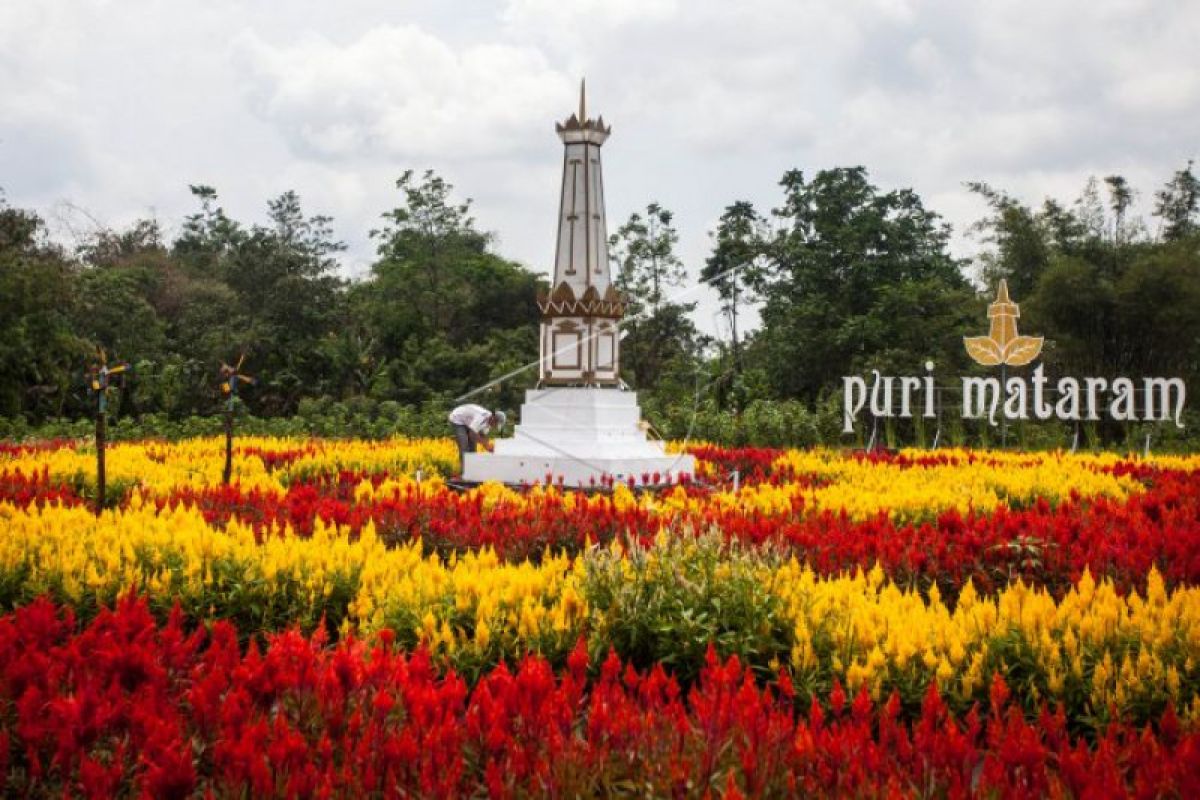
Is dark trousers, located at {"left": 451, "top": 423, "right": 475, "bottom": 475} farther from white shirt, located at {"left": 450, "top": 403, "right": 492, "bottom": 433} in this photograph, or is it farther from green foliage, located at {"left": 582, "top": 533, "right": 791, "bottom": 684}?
green foliage, located at {"left": 582, "top": 533, "right": 791, "bottom": 684}

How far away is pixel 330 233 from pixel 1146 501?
27.7m

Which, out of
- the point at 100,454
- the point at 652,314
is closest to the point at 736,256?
the point at 652,314

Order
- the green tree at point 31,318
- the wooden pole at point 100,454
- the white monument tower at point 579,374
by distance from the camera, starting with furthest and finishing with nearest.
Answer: the green tree at point 31,318 < the white monument tower at point 579,374 < the wooden pole at point 100,454

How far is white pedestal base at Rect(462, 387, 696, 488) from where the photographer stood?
35.1 feet

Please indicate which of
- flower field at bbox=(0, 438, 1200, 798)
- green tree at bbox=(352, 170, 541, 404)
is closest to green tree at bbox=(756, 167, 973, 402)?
green tree at bbox=(352, 170, 541, 404)

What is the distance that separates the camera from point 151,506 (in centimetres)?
635

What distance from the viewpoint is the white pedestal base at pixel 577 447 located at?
421 inches

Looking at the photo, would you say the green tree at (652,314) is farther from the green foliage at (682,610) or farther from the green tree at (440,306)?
the green foliage at (682,610)

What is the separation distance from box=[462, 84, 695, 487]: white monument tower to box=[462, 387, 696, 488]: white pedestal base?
0.03 feet

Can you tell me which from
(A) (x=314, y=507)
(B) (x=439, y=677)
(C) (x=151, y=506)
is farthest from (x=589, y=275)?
(B) (x=439, y=677)

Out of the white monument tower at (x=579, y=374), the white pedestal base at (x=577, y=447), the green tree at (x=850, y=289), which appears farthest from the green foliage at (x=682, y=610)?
the green tree at (x=850, y=289)

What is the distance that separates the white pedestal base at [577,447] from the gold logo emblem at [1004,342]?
7557 millimetres

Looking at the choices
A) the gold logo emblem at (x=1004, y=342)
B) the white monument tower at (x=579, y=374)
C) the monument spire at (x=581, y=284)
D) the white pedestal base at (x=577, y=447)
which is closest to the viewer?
the white pedestal base at (x=577, y=447)

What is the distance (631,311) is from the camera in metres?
28.3
